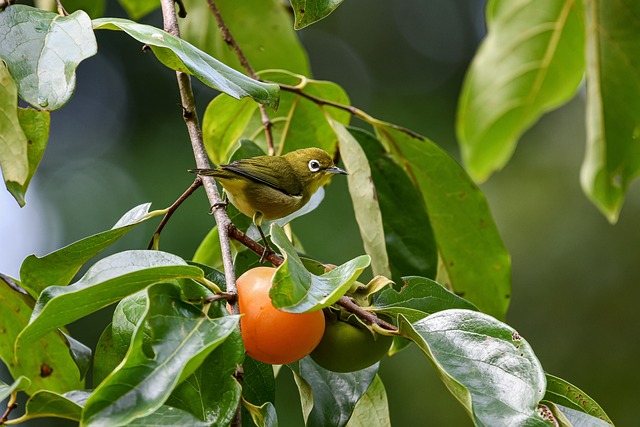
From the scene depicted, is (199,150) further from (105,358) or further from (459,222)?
(459,222)

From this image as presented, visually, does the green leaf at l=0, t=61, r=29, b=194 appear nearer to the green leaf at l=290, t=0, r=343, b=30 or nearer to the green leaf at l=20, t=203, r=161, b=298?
the green leaf at l=20, t=203, r=161, b=298

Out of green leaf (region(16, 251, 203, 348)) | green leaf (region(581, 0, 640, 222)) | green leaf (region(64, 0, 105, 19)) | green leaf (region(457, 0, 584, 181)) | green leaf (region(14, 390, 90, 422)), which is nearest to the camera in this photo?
green leaf (region(16, 251, 203, 348))

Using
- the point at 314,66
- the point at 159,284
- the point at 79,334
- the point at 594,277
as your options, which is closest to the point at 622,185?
the point at 159,284

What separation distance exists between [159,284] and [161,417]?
0.18m

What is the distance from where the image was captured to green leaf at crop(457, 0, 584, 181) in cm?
291

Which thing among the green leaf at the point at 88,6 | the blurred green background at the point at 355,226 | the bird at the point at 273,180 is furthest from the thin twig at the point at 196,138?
the blurred green background at the point at 355,226

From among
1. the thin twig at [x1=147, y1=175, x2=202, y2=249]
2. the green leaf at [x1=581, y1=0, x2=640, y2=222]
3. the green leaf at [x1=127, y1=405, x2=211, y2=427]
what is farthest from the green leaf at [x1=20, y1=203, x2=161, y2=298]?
the green leaf at [x1=581, y1=0, x2=640, y2=222]

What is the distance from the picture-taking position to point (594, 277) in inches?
267

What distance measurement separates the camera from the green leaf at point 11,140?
154 centimetres

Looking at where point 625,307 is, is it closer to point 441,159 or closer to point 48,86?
point 441,159

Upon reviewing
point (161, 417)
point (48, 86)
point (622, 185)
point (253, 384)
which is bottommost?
point (622, 185)

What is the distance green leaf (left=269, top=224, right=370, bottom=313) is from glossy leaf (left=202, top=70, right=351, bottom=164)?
1028 millimetres

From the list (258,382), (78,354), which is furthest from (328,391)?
(78,354)

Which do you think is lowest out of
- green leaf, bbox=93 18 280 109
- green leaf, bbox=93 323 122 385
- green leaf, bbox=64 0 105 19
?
green leaf, bbox=93 323 122 385
